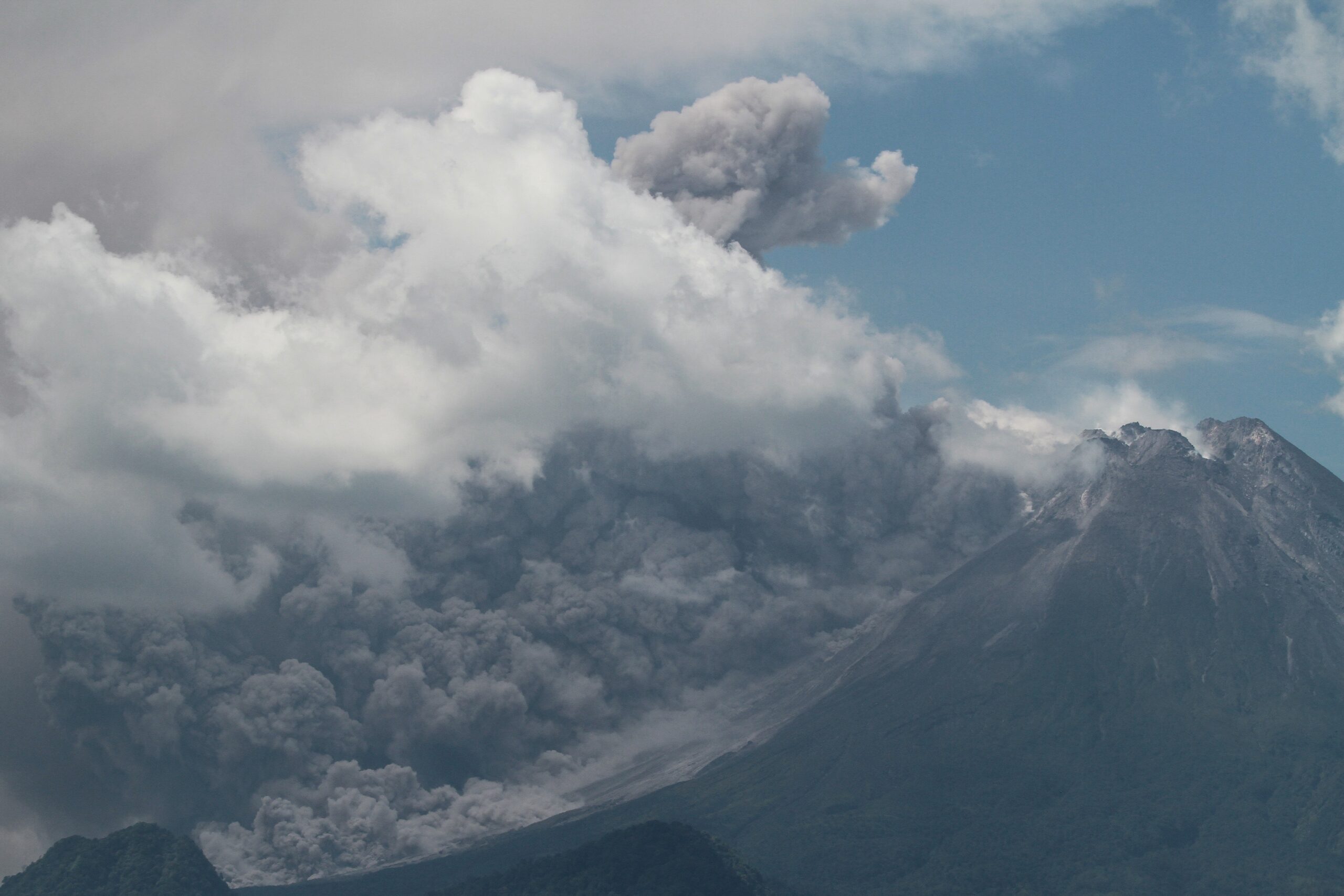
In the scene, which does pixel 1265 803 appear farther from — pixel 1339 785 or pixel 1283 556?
pixel 1283 556

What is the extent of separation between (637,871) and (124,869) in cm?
3129

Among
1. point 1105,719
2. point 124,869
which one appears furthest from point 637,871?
point 1105,719

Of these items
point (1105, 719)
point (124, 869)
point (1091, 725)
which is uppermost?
point (124, 869)

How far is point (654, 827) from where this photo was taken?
285 feet

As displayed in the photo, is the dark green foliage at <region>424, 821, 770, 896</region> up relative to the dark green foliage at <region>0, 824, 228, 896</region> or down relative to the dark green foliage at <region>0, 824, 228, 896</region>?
down

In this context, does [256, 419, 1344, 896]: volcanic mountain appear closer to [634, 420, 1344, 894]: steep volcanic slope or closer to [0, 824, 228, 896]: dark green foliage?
[634, 420, 1344, 894]: steep volcanic slope

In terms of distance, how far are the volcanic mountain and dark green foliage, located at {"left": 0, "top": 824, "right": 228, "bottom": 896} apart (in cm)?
887

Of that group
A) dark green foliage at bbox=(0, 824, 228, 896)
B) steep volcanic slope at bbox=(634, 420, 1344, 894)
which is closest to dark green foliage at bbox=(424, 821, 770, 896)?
steep volcanic slope at bbox=(634, 420, 1344, 894)

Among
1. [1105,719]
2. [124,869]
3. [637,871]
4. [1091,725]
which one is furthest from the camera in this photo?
[1105,719]

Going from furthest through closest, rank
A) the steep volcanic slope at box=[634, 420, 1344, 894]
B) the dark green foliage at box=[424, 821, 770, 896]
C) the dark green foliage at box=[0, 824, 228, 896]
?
1. the steep volcanic slope at box=[634, 420, 1344, 894]
2. the dark green foliage at box=[0, 824, 228, 896]
3. the dark green foliage at box=[424, 821, 770, 896]

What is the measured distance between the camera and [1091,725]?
11262 centimetres

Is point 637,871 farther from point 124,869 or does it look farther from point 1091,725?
point 1091,725

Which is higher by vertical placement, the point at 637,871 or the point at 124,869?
the point at 124,869

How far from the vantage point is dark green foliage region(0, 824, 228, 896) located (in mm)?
88188
